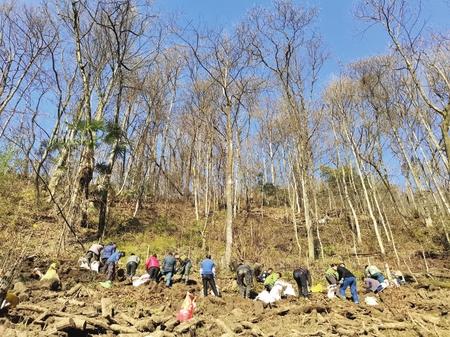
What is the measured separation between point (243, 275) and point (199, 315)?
3253 mm

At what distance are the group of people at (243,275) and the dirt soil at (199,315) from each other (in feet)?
1.89

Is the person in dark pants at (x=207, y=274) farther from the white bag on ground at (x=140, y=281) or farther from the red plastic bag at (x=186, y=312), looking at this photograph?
the red plastic bag at (x=186, y=312)

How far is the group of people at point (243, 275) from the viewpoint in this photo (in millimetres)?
11516

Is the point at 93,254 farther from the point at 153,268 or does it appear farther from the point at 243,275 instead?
the point at 243,275

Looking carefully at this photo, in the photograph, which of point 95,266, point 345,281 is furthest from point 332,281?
point 95,266

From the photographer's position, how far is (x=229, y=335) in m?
6.95

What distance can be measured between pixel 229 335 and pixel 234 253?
10950mm

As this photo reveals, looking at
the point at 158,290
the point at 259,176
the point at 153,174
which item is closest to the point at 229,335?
the point at 158,290

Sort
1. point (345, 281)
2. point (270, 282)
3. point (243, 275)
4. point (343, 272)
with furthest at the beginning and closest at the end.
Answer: point (270, 282), point (243, 275), point (343, 272), point (345, 281)

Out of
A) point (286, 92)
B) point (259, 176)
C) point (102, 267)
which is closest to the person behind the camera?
point (102, 267)

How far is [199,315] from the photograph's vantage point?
8.90 meters

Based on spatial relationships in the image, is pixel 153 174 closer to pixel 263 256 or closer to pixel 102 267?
pixel 263 256

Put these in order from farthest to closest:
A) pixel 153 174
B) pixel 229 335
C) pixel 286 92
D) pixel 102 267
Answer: pixel 153 174 → pixel 286 92 → pixel 102 267 → pixel 229 335

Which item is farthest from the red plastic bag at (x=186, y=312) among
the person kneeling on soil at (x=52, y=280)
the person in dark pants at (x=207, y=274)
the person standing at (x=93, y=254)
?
the person standing at (x=93, y=254)
